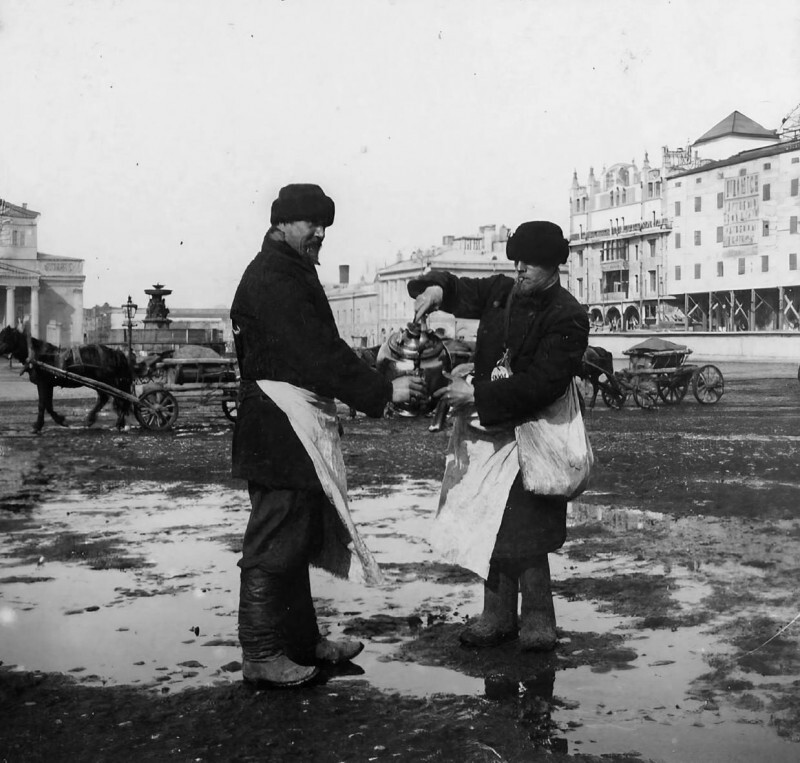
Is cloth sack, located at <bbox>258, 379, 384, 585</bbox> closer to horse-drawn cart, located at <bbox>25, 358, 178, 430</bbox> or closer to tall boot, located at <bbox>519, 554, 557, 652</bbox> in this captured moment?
tall boot, located at <bbox>519, 554, 557, 652</bbox>

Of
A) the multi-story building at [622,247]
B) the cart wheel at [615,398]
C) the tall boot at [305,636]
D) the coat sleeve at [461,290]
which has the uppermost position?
the multi-story building at [622,247]

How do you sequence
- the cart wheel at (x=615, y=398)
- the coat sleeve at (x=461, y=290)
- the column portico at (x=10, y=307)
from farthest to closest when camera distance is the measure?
the column portico at (x=10, y=307) < the cart wheel at (x=615, y=398) < the coat sleeve at (x=461, y=290)

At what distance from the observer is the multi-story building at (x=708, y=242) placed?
47812 mm

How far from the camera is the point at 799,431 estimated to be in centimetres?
1502

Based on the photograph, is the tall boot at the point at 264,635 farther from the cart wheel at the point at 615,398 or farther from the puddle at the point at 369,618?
the cart wheel at the point at 615,398

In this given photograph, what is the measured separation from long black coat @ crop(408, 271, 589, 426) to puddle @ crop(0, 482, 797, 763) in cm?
105

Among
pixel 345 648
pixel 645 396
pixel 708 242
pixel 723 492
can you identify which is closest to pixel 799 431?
pixel 645 396

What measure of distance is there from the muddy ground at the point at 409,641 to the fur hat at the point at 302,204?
68.2 inches

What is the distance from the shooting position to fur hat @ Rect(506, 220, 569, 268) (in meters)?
4.23

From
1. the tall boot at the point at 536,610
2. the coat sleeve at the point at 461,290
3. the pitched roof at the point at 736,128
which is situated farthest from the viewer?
the pitched roof at the point at 736,128

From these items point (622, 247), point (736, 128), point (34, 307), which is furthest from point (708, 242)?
point (34, 307)

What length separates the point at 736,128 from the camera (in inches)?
2256

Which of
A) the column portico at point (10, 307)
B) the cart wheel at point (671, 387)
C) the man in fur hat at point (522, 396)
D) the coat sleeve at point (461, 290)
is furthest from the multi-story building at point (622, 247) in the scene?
the man in fur hat at point (522, 396)

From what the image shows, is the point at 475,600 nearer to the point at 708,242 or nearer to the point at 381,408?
the point at 381,408
